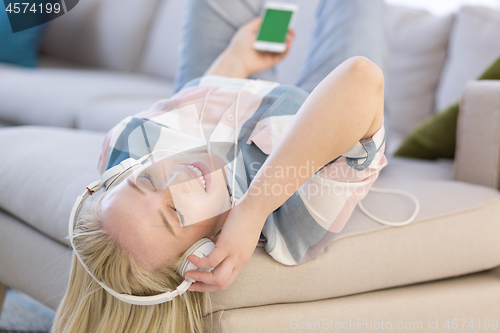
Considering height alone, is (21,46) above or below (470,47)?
below

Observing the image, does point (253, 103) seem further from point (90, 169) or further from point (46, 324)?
point (46, 324)

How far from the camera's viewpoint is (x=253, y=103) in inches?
32.7

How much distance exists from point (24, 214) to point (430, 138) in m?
1.09

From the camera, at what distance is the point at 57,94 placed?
1.54m

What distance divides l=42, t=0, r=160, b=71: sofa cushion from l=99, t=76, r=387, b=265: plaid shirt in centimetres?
129

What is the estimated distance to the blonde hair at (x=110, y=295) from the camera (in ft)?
1.99

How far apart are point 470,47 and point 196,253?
1.19 m

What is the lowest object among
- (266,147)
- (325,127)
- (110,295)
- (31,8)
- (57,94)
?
(57,94)

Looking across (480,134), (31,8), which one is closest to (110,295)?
(480,134)

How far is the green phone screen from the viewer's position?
47.1 inches

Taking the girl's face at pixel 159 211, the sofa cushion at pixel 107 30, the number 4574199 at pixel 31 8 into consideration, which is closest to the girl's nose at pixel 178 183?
the girl's face at pixel 159 211

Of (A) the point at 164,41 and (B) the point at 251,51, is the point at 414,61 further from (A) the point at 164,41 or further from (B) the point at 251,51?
(A) the point at 164,41

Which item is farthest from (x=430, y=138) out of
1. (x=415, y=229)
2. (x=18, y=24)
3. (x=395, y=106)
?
(x=18, y=24)

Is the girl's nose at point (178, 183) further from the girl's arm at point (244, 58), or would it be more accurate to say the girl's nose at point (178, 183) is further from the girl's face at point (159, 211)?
the girl's arm at point (244, 58)
